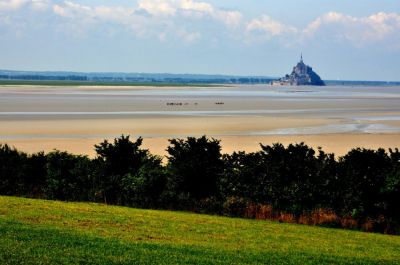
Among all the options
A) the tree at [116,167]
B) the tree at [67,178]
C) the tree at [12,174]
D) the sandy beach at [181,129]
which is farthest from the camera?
the sandy beach at [181,129]

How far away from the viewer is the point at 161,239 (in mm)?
14047

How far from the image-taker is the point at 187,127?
5784cm

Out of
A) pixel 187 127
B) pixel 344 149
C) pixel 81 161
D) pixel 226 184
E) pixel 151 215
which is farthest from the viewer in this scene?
pixel 187 127

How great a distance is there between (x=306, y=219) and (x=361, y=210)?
154cm

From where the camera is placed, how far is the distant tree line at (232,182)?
18.5 metres

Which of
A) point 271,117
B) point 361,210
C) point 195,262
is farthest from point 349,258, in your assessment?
point 271,117

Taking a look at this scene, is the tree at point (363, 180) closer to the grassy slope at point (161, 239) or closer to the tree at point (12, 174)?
the grassy slope at point (161, 239)

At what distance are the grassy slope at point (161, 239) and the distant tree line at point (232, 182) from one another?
4.14ft

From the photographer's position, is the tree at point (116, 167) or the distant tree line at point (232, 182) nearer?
the distant tree line at point (232, 182)

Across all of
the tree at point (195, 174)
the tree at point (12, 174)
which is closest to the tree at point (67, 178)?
the tree at point (12, 174)

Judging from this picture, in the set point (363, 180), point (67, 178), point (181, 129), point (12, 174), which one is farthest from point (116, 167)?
point (181, 129)

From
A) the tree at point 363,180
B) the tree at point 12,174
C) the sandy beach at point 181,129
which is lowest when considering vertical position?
the sandy beach at point 181,129

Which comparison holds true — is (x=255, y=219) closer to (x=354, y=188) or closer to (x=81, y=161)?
(x=354, y=188)

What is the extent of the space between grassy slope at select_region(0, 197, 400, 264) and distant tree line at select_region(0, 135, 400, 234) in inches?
49.7
